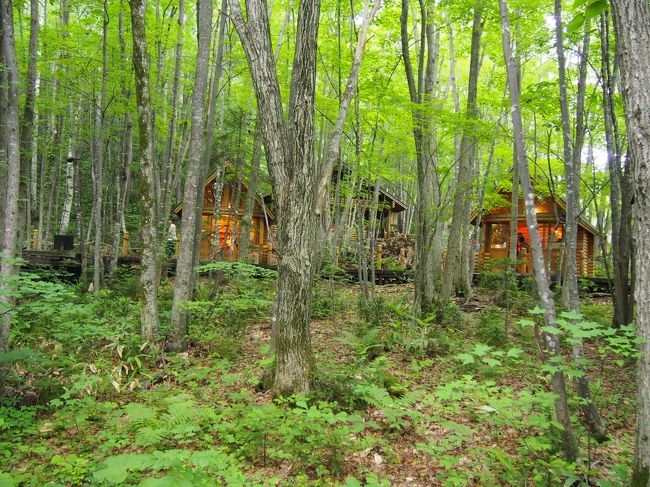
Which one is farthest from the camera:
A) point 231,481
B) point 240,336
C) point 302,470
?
point 240,336

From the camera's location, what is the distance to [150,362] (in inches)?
247

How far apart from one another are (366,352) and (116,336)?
426 centimetres

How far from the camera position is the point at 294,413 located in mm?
4176

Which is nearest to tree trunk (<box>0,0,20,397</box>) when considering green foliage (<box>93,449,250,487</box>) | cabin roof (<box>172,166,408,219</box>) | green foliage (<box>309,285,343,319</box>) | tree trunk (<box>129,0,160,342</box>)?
tree trunk (<box>129,0,160,342</box>)

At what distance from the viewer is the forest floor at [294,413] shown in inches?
132

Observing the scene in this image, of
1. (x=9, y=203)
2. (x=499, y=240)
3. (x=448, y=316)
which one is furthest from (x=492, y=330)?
(x=499, y=240)

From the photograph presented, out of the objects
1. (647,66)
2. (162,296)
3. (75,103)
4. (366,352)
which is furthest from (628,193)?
(75,103)

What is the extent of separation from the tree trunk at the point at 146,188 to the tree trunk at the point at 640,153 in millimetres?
6325

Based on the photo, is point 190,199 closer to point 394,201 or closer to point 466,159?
point 466,159

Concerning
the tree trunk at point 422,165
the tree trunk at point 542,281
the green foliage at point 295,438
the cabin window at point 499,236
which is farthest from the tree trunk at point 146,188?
the cabin window at point 499,236

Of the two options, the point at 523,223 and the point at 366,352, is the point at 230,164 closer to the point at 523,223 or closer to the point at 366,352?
the point at 366,352

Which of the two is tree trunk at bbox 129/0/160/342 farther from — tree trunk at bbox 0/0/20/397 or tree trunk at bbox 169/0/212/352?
tree trunk at bbox 0/0/20/397

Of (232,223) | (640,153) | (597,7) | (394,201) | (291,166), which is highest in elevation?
(394,201)

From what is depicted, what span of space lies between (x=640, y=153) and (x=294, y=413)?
3825 millimetres
